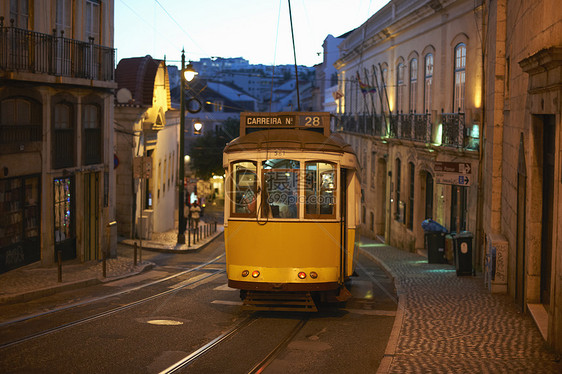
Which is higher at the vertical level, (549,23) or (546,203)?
(549,23)

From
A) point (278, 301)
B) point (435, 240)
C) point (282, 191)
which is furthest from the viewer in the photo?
point (435, 240)

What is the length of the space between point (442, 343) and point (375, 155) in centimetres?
2524

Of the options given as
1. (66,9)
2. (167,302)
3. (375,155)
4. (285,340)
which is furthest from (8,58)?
(375,155)

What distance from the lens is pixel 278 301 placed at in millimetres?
12812

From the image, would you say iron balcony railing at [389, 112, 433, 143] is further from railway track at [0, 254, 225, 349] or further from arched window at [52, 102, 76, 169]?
arched window at [52, 102, 76, 169]

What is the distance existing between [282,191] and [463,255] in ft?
23.8

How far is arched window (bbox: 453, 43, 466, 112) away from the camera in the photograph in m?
22.6

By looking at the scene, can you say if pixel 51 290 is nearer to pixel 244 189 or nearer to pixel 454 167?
pixel 244 189

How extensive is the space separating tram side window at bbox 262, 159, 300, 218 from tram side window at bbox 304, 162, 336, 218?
0.19m

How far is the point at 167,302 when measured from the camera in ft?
47.3

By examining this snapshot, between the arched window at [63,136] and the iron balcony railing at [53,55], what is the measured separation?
40.8 inches

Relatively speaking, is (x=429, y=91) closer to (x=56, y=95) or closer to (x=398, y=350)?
(x=56, y=95)

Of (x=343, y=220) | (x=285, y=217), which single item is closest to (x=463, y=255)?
(x=343, y=220)

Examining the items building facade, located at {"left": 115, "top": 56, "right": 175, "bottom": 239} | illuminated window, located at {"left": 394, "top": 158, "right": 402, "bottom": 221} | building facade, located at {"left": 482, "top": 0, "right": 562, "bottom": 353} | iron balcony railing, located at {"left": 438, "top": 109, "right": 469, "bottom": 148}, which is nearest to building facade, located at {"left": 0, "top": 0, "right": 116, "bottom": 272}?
building facade, located at {"left": 115, "top": 56, "right": 175, "bottom": 239}
